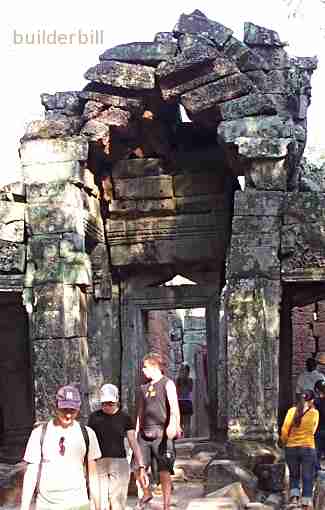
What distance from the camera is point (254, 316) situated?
938 centimetres

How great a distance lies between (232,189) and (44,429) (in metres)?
7.22

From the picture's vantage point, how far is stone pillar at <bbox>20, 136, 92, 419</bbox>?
9.41 metres

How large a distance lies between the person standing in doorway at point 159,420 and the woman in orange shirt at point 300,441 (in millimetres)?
1465

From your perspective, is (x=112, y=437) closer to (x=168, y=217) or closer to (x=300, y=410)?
(x=300, y=410)

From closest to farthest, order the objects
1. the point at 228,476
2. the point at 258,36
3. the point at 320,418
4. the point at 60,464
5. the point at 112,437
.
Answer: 1. the point at 60,464
2. the point at 112,437
3. the point at 228,476
4. the point at 320,418
5. the point at 258,36

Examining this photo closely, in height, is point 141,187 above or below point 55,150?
below

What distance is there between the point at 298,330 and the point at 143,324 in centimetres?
674

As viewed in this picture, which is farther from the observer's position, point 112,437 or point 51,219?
point 51,219

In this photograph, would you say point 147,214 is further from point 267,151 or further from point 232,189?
point 267,151

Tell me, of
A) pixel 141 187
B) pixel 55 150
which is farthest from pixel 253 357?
pixel 141 187

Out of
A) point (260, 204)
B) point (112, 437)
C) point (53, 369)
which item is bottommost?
point (112, 437)

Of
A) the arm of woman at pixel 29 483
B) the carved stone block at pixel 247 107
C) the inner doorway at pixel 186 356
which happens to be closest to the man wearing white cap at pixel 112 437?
the arm of woman at pixel 29 483

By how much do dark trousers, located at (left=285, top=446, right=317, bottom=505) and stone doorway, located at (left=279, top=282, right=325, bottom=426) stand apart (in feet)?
6.85

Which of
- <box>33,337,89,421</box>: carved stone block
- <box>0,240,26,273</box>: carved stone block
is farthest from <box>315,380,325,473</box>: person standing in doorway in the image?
<box>0,240,26,273</box>: carved stone block
